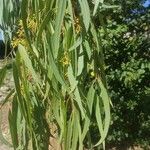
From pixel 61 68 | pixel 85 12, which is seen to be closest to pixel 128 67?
pixel 61 68

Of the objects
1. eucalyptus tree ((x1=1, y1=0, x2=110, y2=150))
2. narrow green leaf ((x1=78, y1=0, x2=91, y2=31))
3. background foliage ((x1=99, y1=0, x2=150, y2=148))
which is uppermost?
narrow green leaf ((x1=78, y1=0, x2=91, y2=31))

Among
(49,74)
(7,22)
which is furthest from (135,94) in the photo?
(49,74)

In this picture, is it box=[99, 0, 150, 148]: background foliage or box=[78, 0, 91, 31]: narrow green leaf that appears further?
box=[99, 0, 150, 148]: background foliage

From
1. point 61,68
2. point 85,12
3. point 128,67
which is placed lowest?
point 128,67

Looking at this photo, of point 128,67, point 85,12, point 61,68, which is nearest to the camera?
point 85,12

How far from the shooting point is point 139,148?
653 cm

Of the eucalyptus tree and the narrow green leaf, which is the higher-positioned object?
the narrow green leaf

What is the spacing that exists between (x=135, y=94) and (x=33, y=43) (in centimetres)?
392

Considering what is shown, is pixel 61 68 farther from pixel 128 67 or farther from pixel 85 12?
pixel 128 67

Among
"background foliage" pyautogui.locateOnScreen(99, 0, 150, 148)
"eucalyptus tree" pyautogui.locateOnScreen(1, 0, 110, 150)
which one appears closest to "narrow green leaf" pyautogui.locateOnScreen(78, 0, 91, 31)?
"eucalyptus tree" pyautogui.locateOnScreen(1, 0, 110, 150)

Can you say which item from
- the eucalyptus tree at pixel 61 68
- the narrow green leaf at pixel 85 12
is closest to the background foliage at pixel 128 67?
the eucalyptus tree at pixel 61 68

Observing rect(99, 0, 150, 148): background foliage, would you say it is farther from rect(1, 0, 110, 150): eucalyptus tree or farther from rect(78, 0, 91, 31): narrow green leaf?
rect(78, 0, 91, 31): narrow green leaf

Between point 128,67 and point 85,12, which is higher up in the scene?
point 85,12

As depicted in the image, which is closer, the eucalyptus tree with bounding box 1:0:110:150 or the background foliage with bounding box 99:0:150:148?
the eucalyptus tree with bounding box 1:0:110:150
